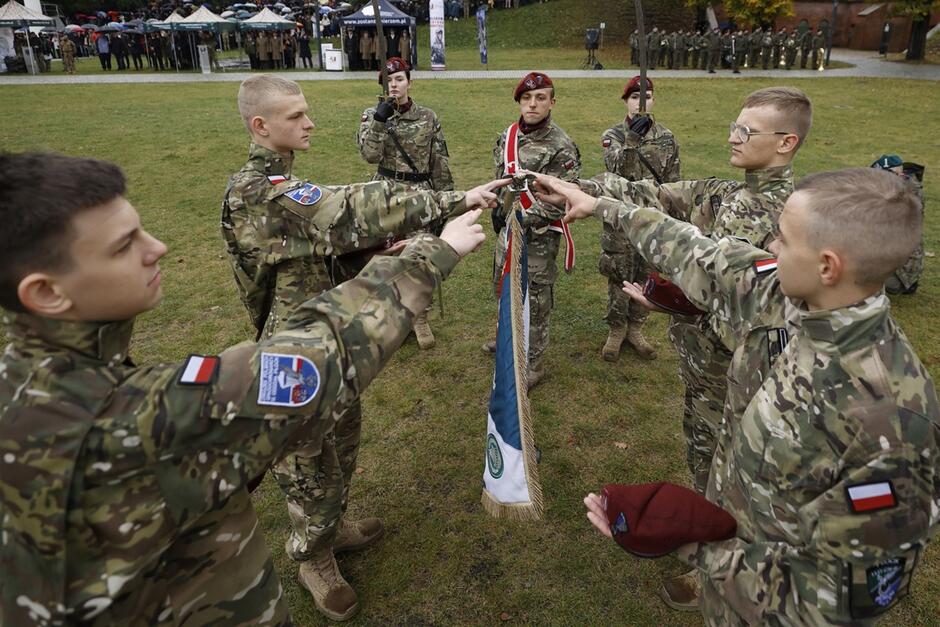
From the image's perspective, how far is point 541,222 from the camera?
5.39 meters

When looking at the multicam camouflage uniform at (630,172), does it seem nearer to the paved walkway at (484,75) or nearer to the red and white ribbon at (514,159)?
the red and white ribbon at (514,159)

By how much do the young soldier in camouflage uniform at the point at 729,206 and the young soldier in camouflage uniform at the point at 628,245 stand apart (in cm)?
214

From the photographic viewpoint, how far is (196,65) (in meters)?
31.9

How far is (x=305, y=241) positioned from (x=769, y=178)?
2.53 m

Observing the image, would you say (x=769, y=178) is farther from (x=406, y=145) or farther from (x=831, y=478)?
(x=406, y=145)

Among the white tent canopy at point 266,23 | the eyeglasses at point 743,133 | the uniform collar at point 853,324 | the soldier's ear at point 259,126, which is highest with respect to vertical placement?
the white tent canopy at point 266,23

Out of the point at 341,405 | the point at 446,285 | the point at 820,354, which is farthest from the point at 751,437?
the point at 446,285

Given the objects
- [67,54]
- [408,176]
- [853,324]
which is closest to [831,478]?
[853,324]

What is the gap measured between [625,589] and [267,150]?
124 inches

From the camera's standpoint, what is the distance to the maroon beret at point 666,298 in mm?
3301

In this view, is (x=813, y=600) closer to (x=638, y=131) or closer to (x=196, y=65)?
(x=638, y=131)

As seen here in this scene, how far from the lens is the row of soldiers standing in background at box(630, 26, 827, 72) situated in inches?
1088

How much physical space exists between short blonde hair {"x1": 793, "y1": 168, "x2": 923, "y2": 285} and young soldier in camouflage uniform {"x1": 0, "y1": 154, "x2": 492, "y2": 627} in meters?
1.35

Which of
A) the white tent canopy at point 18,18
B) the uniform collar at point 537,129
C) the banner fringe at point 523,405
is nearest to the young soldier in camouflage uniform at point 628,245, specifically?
the uniform collar at point 537,129
